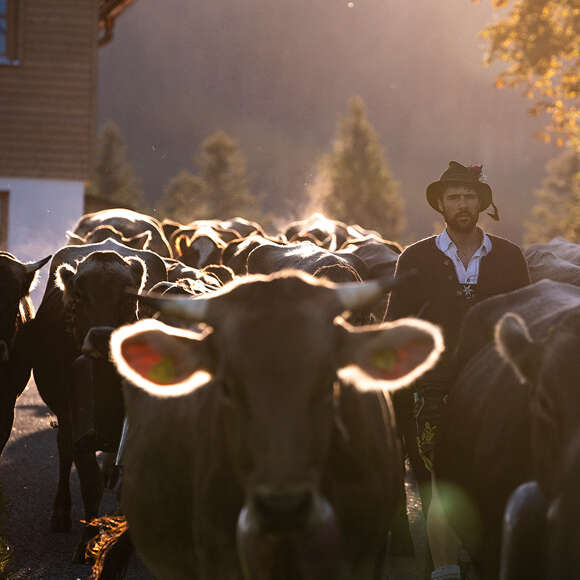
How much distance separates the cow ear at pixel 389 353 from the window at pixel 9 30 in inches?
821

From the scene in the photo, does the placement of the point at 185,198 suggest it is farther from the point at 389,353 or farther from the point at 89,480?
the point at 389,353

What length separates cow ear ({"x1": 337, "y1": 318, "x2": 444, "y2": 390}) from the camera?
144 inches

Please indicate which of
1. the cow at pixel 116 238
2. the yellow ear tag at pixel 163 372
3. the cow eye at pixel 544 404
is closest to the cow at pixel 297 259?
the cow at pixel 116 238

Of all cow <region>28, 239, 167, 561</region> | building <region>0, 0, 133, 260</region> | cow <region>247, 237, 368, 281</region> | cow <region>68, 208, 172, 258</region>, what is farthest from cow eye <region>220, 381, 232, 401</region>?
building <region>0, 0, 133, 260</region>

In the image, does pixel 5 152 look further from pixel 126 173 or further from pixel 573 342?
pixel 126 173

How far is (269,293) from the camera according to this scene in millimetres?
3596

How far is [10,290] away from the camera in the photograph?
7387 millimetres

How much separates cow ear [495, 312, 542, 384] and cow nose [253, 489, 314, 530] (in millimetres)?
1283

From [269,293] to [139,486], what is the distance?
1397mm

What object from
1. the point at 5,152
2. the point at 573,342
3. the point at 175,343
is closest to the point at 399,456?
the point at 573,342

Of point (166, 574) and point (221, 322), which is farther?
point (166, 574)

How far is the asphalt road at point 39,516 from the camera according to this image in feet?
22.0

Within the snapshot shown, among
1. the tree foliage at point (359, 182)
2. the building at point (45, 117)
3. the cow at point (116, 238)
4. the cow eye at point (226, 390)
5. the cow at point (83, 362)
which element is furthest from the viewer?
the tree foliage at point (359, 182)

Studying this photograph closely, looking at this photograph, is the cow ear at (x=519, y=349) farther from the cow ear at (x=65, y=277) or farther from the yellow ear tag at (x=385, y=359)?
the cow ear at (x=65, y=277)
